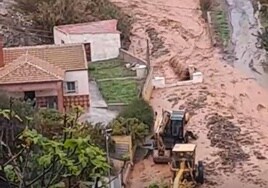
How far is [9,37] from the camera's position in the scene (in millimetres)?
39094

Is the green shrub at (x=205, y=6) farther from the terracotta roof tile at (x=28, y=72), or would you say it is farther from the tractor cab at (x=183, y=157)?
the tractor cab at (x=183, y=157)

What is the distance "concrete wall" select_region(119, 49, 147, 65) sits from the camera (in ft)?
119

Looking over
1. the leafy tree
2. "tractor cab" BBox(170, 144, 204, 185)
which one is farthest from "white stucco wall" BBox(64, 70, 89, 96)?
the leafy tree

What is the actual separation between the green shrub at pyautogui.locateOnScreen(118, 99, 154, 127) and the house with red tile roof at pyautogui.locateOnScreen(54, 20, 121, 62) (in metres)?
9.56

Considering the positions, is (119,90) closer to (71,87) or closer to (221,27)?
(71,87)

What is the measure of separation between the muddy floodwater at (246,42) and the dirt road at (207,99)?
1.01 m

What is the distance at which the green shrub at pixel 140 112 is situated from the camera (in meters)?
27.5

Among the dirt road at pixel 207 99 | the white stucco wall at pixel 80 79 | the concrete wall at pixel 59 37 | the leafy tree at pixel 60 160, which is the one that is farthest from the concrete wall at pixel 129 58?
the leafy tree at pixel 60 160

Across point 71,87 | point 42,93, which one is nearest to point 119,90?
point 71,87

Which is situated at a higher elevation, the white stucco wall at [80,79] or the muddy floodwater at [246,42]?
the muddy floodwater at [246,42]

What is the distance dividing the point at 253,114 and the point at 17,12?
1645 cm

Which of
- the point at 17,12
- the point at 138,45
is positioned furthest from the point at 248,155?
the point at 17,12

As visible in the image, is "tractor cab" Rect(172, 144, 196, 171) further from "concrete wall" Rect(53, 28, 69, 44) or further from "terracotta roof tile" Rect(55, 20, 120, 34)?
"terracotta roof tile" Rect(55, 20, 120, 34)

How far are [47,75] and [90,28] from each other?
972cm
